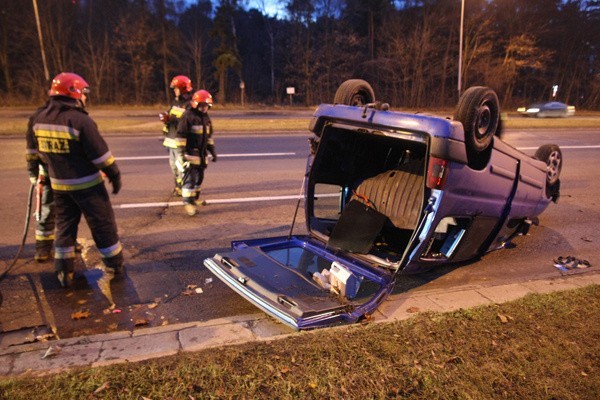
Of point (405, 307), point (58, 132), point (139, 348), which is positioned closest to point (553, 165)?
point (405, 307)

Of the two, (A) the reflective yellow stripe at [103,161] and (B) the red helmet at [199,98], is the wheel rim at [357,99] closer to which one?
(A) the reflective yellow stripe at [103,161]

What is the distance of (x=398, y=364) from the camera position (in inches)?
117

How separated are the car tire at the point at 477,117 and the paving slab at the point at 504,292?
1203mm

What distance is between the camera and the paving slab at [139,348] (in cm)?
303

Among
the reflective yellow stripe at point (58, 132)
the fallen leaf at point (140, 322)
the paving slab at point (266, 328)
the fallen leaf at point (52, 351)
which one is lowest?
the fallen leaf at point (140, 322)

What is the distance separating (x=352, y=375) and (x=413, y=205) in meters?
2.27

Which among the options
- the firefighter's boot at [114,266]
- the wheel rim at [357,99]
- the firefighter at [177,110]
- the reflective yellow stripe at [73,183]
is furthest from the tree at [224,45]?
the reflective yellow stripe at [73,183]

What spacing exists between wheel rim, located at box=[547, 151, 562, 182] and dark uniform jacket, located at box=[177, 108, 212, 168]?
4.71 metres

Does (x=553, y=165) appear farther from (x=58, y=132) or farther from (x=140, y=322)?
(x=58, y=132)

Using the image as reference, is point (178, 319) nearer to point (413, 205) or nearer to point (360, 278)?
point (360, 278)

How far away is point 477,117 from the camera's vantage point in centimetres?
380

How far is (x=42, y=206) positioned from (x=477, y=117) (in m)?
4.30

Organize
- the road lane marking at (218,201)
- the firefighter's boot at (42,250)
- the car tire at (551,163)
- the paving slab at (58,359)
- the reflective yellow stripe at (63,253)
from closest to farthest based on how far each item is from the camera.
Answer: the paving slab at (58,359) → the reflective yellow stripe at (63,253) → the firefighter's boot at (42,250) → the car tire at (551,163) → the road lane marking at (218,201)

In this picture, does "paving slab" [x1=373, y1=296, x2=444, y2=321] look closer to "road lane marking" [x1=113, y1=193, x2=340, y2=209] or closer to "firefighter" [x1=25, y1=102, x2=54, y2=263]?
"road lane marking" [x1=113, y1=193, x2=340, y2=209]
